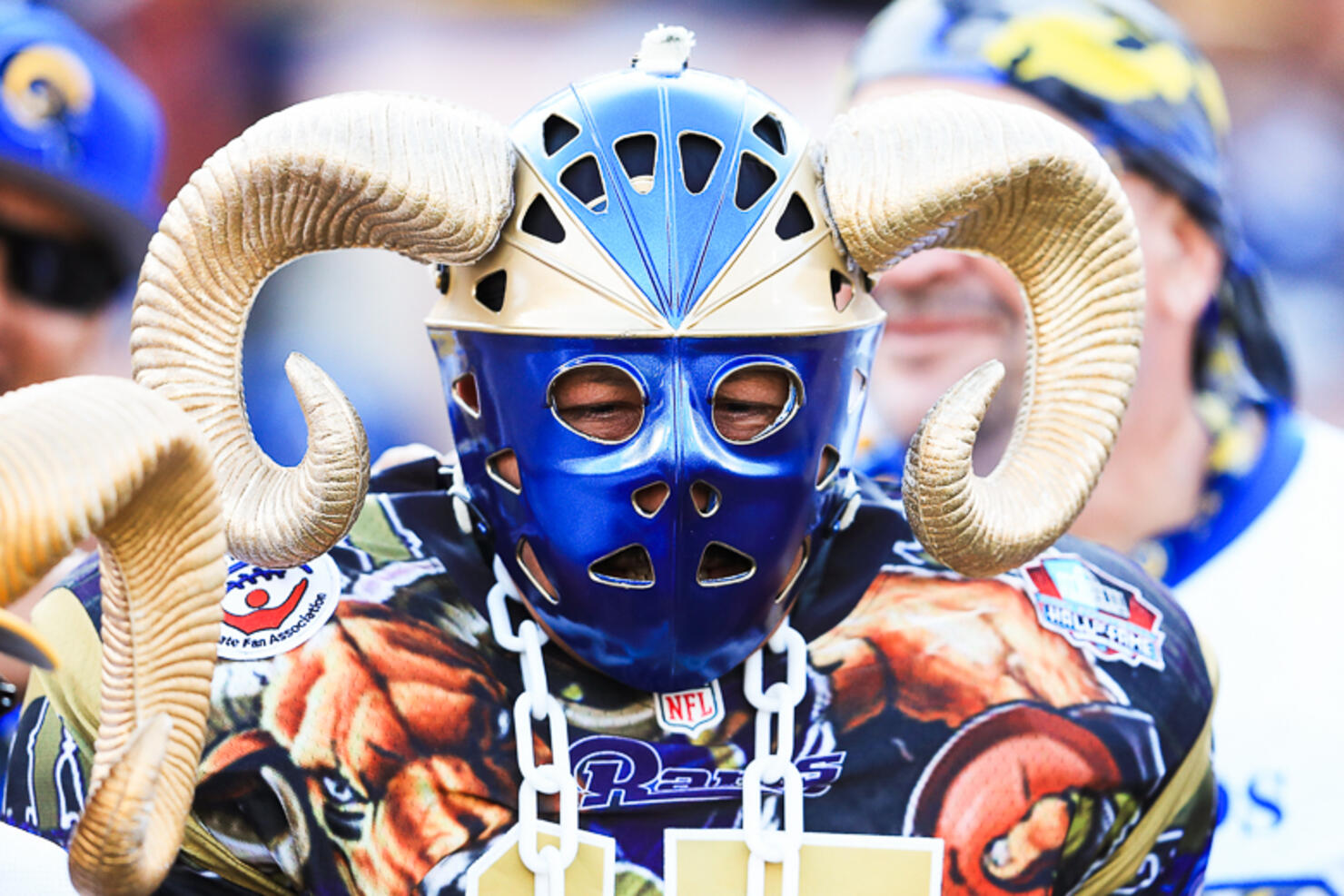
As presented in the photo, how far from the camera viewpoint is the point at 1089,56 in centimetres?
321

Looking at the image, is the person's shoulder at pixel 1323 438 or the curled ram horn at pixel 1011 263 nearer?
the curled ram horn at pixel 1011 263

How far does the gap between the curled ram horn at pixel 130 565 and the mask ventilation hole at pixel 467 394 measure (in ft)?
1.43

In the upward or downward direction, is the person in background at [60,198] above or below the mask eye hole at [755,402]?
below

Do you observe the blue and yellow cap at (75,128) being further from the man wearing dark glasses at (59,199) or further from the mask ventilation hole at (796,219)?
the mask ventilation hole at (796,219)

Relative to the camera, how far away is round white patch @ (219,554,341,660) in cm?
184

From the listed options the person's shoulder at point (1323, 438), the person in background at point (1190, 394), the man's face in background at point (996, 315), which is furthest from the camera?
the person's shoulder at point (1323, 438)

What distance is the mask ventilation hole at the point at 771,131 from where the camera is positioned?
1.84 meters

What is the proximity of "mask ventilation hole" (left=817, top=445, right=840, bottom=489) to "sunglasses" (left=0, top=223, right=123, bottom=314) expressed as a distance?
7.86 ft

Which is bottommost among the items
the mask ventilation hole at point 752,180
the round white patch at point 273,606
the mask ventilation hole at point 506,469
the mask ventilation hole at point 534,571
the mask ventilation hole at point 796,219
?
the round white patch at point 273,606

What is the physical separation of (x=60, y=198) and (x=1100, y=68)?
237 centimetres

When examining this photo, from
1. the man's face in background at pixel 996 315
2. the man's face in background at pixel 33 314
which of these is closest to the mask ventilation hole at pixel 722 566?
the man's face in background at pixel 996 315

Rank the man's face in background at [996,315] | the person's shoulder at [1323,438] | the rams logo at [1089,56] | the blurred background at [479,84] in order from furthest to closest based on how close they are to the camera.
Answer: the blurred background at [479,84], the person's shoulder at [1323,438], the man's face in background at [996,315], the rams logo at [1089,56]

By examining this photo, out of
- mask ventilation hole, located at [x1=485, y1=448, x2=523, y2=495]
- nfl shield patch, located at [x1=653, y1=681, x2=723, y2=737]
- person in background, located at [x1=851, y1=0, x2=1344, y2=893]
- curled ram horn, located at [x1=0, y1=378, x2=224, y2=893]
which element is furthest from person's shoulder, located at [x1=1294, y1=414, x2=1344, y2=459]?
curled ram horn, located at [x1=0, y1=378, x2=224, y2=893]

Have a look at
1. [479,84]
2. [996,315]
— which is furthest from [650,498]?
[479,84]
